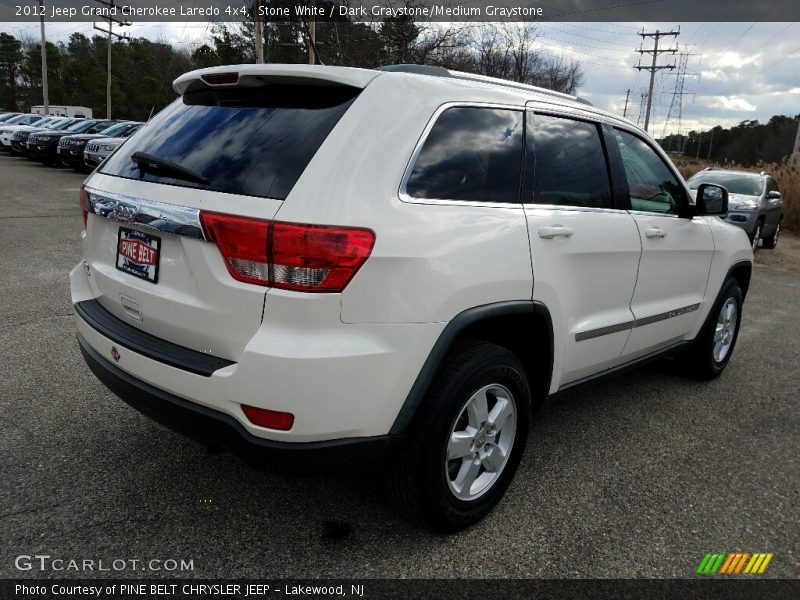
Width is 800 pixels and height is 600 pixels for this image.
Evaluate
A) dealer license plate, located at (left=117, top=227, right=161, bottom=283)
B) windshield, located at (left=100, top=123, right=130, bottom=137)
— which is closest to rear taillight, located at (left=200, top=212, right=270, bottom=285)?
dealer license plate, located at (left=117, top=227, right=161, bottom=283)

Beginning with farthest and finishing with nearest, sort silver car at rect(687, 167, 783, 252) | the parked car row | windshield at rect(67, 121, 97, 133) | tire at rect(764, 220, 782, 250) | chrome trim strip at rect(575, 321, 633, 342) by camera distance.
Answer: windshield at rect(67, 121, 97, 133), the parked car row, tire at rect(764, 220, 782, 250), silver car at rect(687, 167, 783, 252), chrome trim strip at rect(575, 321, 633, 342)

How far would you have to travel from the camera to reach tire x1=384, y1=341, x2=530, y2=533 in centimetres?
232

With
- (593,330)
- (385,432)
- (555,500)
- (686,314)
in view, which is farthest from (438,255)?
(686,314)

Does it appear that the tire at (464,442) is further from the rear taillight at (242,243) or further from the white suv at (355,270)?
the rear taillight at (242,243)

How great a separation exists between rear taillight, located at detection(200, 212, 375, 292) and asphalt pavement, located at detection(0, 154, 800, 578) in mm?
1150

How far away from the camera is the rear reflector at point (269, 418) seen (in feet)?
6.72

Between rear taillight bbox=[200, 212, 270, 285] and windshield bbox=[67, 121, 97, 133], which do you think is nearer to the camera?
Answer: rear taillight bbox=[200, 212, 270, 285]

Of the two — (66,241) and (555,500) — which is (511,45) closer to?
(66,241)

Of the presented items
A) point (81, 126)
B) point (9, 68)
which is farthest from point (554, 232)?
point (9, 68)

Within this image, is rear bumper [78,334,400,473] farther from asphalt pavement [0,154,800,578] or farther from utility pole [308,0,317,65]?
utility pole [308,0,317,65]

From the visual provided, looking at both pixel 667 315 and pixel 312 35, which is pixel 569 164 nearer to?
Answer: pixel 667 315

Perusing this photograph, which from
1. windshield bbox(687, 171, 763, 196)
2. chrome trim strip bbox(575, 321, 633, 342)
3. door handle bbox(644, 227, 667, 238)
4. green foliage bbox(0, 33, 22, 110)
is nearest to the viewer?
chrome trim strip bbox(575, 321, 633, 342)

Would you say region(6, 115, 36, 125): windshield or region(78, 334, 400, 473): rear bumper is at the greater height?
region(6, 115, 36, 125): windshield

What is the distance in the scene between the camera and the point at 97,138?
1759cm
